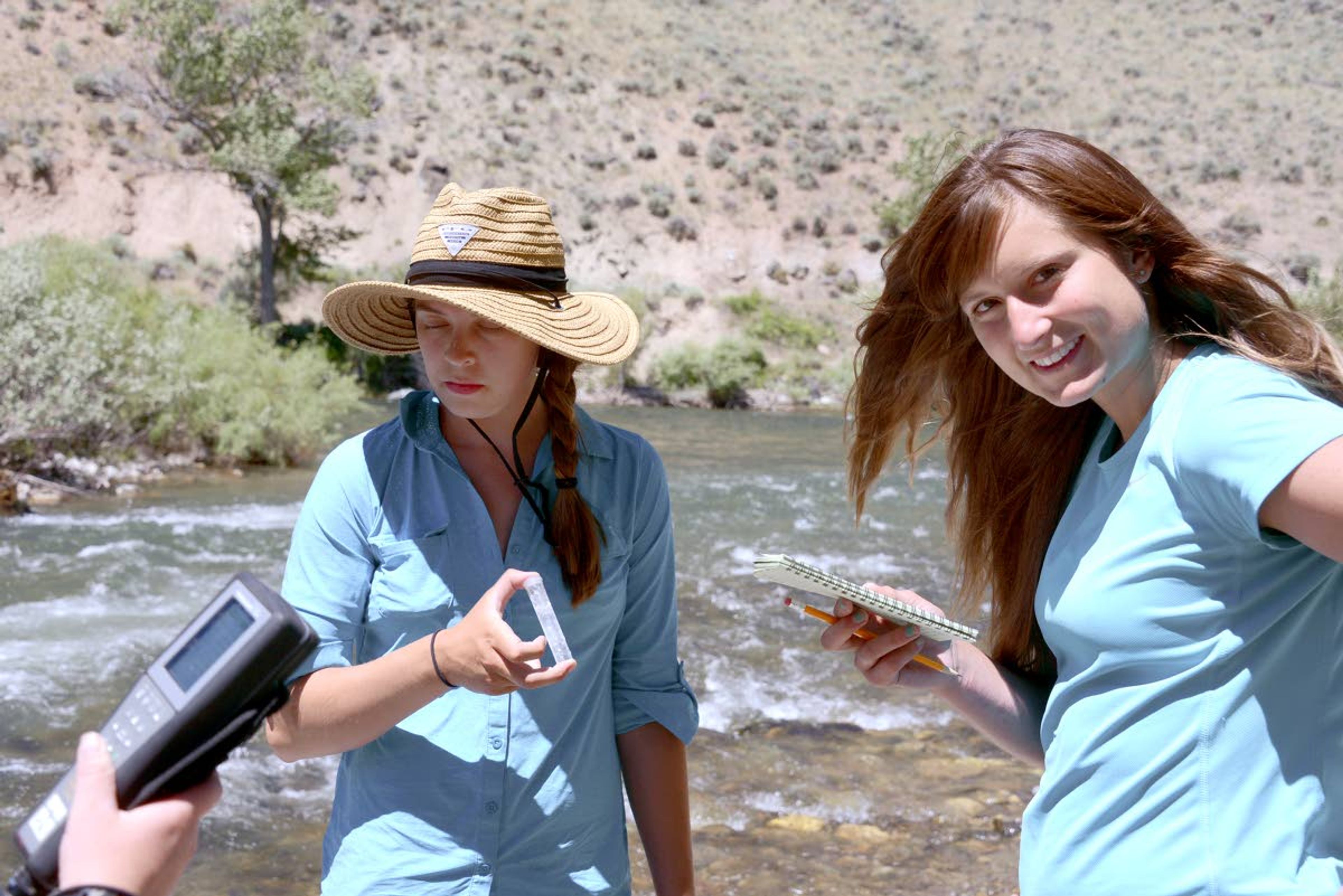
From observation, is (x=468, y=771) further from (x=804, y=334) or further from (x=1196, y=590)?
(x=804, y=334)

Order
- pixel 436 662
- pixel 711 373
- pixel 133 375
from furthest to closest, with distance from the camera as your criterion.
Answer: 1. pixel 711 373
2. pixel 133 375
3. pixel 436 662

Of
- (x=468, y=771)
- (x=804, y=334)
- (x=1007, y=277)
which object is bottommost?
(x=804, y=334)

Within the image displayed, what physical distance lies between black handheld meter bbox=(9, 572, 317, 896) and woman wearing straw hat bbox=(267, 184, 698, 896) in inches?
21.3

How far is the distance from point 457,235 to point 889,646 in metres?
1.00

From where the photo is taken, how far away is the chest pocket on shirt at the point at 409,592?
6.66 ft

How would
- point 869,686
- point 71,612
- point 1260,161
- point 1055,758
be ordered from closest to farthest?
point 1055,758, point 869,686, point 71,612, point 1260,161

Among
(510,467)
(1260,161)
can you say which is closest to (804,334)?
(1260,161)

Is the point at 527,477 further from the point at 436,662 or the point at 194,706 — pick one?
the point at 194,706

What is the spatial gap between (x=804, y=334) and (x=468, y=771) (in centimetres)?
3367

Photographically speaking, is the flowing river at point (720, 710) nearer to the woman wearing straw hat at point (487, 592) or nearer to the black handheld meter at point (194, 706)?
the woman wearing straw hat at point (487, 592)

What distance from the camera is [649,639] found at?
7.31ft

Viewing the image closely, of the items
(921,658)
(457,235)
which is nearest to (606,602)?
(921,658)

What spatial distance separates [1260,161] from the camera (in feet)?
151

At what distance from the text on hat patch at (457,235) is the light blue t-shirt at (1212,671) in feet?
3.70
